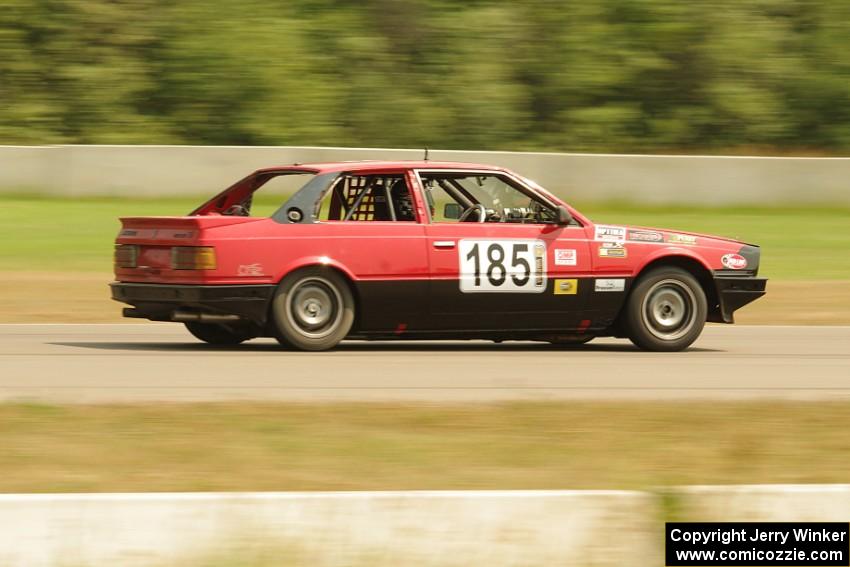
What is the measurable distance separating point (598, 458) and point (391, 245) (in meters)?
4.35

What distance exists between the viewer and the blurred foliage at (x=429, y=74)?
2750cm

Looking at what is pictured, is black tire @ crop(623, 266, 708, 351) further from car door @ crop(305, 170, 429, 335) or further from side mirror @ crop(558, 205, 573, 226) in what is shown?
car door @ crop(305, 170, 429, 335)

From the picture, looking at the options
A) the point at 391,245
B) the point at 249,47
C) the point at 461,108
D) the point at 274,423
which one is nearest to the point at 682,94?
the point at 461,108

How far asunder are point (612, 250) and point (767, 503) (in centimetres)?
623

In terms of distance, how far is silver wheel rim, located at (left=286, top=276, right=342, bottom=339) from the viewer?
424 inches

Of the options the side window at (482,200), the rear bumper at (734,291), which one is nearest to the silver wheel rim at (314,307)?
the side window at (482,200)

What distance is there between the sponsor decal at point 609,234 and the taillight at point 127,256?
3.57 metres

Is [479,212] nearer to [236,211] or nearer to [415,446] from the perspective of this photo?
[236,211]

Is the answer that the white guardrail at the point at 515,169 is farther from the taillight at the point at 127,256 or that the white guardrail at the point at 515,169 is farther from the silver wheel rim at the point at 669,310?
the taillight at the point at 127,256

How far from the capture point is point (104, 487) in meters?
6.08

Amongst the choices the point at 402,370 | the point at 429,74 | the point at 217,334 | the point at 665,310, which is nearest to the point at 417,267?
the point at 402,370

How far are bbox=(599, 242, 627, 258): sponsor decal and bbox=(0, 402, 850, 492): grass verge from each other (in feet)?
9.08

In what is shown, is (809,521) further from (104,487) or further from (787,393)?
(787,393)

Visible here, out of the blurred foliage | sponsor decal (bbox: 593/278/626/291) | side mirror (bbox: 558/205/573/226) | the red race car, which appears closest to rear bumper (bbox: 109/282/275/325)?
the red race car
